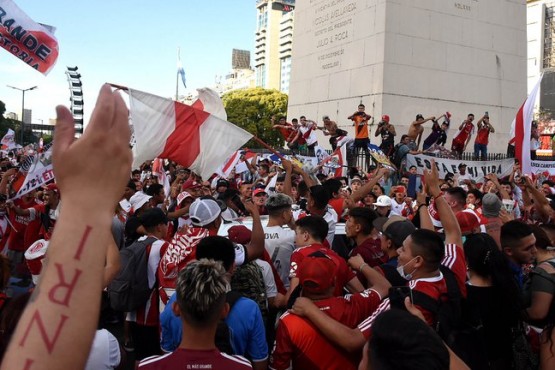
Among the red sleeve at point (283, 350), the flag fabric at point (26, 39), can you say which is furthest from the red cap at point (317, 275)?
the flag fabric at point (26, 39)

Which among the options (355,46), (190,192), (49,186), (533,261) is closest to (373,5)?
(355,46)

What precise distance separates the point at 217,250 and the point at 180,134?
292cm

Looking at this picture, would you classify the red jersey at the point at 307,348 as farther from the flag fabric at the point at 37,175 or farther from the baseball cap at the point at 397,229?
the flag fabric at the point at 37,175

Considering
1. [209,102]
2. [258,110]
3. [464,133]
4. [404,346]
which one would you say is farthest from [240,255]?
[258,110]

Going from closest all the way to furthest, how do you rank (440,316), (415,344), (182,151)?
(415,344)
(440,316)
(182,151)

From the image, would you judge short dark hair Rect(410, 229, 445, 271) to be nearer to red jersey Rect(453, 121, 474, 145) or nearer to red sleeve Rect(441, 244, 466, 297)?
red sleeve Rect(441, 244, 466, 297)

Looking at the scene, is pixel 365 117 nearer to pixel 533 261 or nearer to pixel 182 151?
pixel 182 151

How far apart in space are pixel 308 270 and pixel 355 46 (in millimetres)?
18731

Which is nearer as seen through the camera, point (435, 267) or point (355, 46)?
point (435, 267)

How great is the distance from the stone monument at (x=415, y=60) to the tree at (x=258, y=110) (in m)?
36.1

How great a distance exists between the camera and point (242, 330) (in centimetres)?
299

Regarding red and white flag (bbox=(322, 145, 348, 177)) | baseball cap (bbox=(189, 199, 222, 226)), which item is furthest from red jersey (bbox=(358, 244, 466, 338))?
red and white flag (bbox=(322, 145, 348, 177))

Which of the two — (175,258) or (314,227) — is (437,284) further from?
(175,258)

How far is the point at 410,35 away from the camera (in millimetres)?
20016
